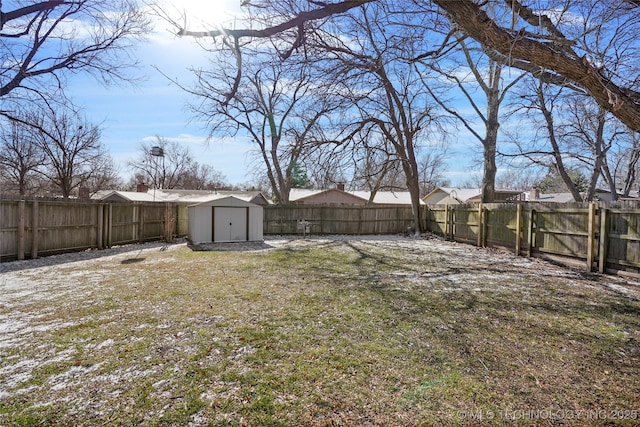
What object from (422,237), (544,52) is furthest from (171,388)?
(422,237)

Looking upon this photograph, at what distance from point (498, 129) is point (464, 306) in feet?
42.5

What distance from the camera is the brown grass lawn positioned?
2.16m

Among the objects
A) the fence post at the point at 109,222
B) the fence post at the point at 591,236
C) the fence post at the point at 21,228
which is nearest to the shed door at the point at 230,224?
the fence post at the point at 109,222

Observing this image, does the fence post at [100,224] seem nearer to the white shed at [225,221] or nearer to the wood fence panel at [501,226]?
the white shed at [225,221]

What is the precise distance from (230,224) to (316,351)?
9735 millimetres

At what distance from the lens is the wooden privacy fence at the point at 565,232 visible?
630cm

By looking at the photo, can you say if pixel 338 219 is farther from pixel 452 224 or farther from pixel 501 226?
pixel 501 226

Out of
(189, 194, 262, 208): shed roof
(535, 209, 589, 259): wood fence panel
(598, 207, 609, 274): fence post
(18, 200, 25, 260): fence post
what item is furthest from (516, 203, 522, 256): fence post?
(18, 200, 25, 260): fence post

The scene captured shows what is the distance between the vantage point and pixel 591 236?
6.87m

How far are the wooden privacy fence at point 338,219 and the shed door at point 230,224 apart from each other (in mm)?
2720

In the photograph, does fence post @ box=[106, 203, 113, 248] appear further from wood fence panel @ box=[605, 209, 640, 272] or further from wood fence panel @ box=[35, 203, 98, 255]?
wood fence panel @ box=[605, 209, 640, 272]

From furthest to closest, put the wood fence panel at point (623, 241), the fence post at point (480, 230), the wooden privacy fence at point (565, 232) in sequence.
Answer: the fence post at point (480, 230) → the wooden privacy fence at point (565, 232) → the wood fence panel at point (623, 241)

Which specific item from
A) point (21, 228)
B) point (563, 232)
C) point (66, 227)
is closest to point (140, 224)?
point (66, 227)

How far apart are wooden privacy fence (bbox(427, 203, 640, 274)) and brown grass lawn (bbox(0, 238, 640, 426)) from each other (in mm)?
825
